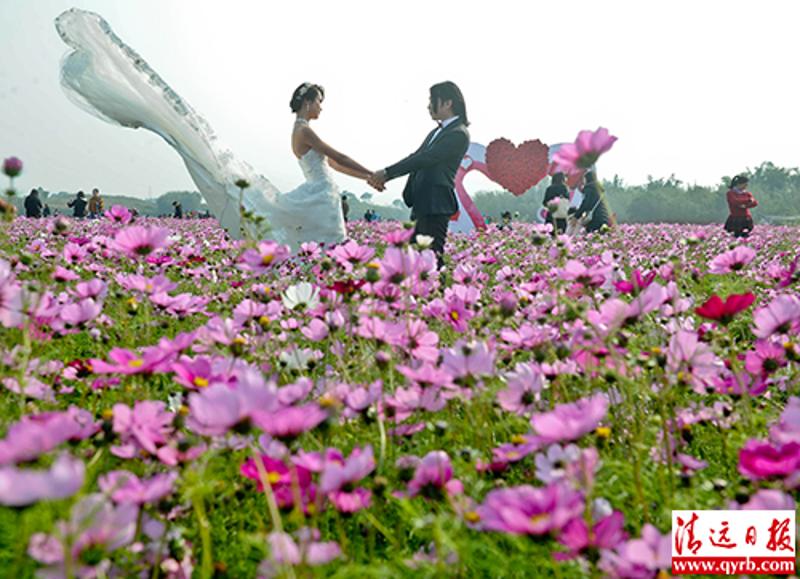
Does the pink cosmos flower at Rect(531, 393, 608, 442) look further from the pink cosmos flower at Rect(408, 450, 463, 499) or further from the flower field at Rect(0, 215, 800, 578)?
the pink cosmos flower at Rect(408, 450, 463, 499)

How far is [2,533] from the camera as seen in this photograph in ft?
2.82

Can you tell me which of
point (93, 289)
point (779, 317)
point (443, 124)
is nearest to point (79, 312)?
point (93, 289)

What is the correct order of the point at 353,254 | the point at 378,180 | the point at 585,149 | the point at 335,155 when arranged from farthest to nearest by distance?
the point at 335,155
the point at 378,180
the point at 353,254
the point at 585,149

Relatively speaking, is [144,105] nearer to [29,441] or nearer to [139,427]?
[139,427]

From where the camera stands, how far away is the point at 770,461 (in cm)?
61

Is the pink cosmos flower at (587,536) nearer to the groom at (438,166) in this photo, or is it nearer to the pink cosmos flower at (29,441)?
the pink cosmos flower at (29,441)

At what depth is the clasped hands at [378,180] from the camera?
3.79 m

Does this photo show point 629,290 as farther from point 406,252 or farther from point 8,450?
point 8,450

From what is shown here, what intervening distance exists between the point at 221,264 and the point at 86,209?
43.3 ft

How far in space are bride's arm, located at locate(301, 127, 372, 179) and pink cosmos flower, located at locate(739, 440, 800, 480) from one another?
12.3 feet

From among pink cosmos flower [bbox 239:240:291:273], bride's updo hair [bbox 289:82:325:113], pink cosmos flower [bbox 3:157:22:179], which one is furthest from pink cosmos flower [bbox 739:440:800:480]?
bride's updo hair [bbox 289:82:325:113]

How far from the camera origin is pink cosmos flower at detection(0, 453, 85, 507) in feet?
1.42

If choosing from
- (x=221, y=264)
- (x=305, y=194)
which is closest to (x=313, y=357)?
(x=221, y=264)

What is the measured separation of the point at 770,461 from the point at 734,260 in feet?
2.72
